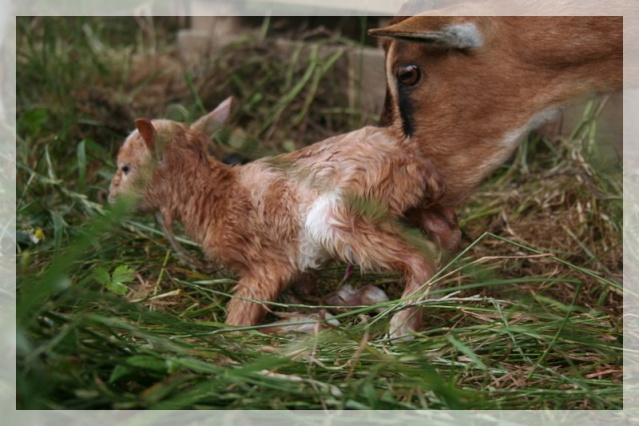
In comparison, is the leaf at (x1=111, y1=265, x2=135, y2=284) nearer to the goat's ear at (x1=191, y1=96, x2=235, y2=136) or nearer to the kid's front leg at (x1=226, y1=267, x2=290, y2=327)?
the kid's front leg at (x1=226, y1=267, x2=290, y2=327)

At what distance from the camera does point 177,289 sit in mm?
3125

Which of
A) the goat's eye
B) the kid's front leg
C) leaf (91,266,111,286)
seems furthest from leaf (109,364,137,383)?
the goat's eye

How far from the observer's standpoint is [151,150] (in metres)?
2.99

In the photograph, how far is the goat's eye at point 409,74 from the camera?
3.05 meters

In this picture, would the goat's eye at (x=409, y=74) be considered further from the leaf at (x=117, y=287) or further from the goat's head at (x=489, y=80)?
the leaf at (x=117, y=287)

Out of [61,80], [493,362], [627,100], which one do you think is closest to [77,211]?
[61,80]

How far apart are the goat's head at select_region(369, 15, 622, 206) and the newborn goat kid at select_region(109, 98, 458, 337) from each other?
0.57ft

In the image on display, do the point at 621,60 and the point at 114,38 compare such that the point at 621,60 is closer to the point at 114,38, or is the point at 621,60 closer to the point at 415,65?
the point at 415,65

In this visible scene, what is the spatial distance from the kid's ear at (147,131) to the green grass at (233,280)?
0.39 meters

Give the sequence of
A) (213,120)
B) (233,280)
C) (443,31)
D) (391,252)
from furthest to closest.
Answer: (213,120) → (233,280) → (443,31) → (391,252)

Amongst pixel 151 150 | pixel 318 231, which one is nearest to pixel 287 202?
pixel 318 231

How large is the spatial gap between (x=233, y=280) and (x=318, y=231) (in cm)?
46

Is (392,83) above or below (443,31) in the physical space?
below

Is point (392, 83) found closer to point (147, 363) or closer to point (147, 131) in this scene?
point (147, 131)
